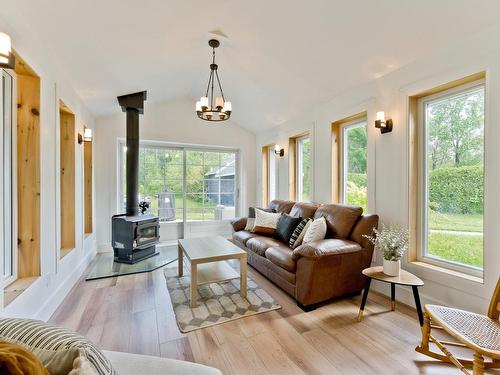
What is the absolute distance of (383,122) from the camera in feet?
8.84

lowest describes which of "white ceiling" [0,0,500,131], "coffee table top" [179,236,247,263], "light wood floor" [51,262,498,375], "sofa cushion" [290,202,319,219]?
"light wood floor" [51,262,498,375]

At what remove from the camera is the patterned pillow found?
0.74 meters

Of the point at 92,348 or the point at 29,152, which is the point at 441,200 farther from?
the point at 29,152

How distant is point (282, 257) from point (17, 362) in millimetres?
2352

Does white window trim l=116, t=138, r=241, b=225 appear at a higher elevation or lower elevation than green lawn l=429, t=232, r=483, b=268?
higher

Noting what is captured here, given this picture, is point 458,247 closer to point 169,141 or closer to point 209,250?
point 209,250

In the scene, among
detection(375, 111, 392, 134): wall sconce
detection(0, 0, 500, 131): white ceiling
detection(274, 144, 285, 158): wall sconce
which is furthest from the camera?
detection(274, 144, 285, 158): wall sconce

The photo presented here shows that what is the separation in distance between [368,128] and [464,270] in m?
1.73

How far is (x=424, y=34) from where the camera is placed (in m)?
2.16

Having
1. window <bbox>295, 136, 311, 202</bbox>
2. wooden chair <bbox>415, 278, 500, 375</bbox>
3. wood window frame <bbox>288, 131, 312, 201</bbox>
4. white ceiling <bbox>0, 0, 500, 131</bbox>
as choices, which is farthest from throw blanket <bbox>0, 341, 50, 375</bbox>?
wood window frame <bbox>288, 131, 312, 201</bbox>

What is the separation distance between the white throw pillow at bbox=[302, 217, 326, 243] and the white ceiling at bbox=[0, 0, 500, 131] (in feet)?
5.94

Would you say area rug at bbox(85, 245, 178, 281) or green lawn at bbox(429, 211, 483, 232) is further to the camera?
area rug at bbox(85, 245, 178, 281)

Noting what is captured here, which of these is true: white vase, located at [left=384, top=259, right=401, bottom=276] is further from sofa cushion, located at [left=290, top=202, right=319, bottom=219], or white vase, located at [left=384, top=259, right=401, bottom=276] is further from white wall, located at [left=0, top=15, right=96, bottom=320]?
white wall, located at [left=0, top=15, right=96, bottom=320]

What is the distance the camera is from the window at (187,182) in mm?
4992
